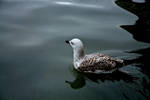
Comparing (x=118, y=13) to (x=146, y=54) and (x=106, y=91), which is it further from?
(x=106, y=91)

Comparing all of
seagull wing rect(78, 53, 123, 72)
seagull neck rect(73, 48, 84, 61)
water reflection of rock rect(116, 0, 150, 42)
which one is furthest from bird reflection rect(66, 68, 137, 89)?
water reflection of rock rect(116, 0, 150, 42)

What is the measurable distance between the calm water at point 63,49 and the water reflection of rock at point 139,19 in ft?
0.46

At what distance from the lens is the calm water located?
19.1 ft

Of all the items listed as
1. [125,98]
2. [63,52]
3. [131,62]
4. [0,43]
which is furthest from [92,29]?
[125,98]

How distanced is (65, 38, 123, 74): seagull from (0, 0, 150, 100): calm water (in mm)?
156

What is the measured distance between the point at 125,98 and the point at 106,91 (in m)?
0.47

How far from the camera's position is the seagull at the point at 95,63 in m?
6.32

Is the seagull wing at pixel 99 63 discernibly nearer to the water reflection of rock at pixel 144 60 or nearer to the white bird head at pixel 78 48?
the white bird head at pixel 78 48

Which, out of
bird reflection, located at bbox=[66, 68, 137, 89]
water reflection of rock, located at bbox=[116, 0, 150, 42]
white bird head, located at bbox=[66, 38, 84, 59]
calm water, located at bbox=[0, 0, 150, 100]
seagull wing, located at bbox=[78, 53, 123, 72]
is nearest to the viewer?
calm water, located at bbox=[0, 0, 150, 100]

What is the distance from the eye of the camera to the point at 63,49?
24.8 ft

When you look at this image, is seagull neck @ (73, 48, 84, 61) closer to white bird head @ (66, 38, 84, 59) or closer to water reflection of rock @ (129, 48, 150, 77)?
white bird head @ (66, 38, 84, 59)

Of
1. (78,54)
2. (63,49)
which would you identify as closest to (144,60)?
(78,54)

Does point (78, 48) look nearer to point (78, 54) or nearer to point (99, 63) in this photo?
point (78, 54)

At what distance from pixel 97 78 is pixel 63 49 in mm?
1667
